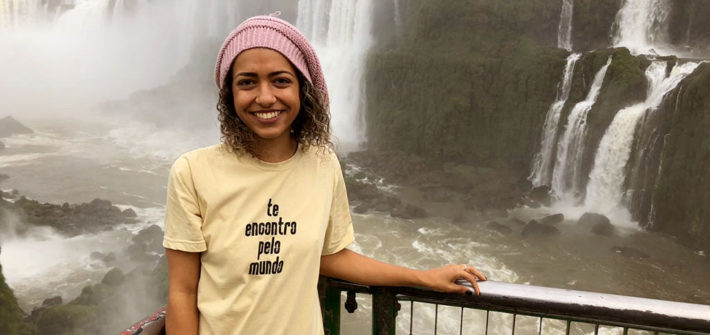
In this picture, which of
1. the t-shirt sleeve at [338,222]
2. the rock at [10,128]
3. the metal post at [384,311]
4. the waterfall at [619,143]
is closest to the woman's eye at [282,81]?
the t-shirt sleeve at [338,222]

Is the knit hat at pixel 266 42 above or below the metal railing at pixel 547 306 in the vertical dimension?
above

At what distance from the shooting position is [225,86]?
5.00 feet

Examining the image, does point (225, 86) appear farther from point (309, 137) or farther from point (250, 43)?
point (309, 137)

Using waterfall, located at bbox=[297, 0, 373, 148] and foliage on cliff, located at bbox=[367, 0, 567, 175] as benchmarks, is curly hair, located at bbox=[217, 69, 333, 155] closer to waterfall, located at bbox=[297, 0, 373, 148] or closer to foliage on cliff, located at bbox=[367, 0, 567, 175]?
foliage on cliff, located at bbox=[367, 0, 567, 175]

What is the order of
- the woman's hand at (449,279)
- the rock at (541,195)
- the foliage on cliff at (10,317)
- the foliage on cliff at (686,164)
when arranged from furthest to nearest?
the rock at (541,195), the foliage on cliff at (686,164), the foliage on cliff at (10,317), the woman's hand at (449,279)

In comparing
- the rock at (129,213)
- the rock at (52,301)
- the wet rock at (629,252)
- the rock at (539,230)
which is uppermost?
the rock at (539,230)

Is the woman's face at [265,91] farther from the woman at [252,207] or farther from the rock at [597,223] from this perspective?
the rock at [597,223]

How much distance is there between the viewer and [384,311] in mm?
1836

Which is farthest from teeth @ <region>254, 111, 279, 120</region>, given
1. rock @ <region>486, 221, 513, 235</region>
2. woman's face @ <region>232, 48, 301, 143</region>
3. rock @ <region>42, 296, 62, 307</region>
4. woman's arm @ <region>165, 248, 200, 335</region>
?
rock @ <region>486, 221, 513, 235</region>

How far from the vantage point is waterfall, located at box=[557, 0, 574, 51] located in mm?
18797

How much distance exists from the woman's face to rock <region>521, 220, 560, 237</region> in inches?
530

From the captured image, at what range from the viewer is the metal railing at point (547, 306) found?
5.08 feet

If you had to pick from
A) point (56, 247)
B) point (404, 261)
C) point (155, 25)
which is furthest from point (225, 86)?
point (155, 25)

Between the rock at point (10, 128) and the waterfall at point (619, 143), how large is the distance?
1114 inches
